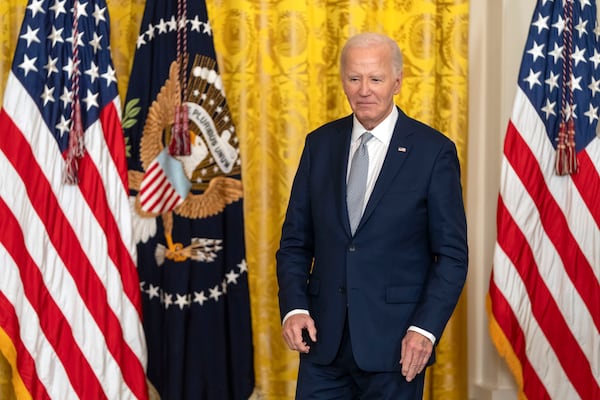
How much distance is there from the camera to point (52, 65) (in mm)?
4320

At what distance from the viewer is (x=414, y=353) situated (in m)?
2.76

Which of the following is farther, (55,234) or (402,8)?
(402,8)

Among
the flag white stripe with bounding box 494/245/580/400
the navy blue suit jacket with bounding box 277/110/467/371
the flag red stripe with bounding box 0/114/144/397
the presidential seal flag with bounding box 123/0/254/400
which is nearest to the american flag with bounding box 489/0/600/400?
the flag white stripe with bounding box 494/245/580/400

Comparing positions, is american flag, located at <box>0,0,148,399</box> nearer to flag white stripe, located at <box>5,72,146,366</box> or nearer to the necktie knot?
flag white stripe, located at <box>5,72,146,366</box>

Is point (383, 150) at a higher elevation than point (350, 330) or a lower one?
higher

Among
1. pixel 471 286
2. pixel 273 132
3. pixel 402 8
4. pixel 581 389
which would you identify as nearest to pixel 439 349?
pixel 471 286

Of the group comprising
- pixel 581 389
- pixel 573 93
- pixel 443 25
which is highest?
pixel 443 25

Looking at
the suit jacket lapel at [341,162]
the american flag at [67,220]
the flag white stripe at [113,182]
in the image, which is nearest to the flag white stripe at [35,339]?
the american flag at [67,220]

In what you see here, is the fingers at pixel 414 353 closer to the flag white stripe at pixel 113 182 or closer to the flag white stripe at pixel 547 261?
the flag white stripe at pixel 547 261

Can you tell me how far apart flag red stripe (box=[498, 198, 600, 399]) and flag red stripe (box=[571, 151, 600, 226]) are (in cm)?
34

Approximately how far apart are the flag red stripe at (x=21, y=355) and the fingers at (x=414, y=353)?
2.12m

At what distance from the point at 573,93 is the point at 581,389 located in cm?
138

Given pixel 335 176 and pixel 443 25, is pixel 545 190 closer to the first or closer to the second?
pixel 443 25

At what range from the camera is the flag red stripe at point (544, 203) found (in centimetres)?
439
